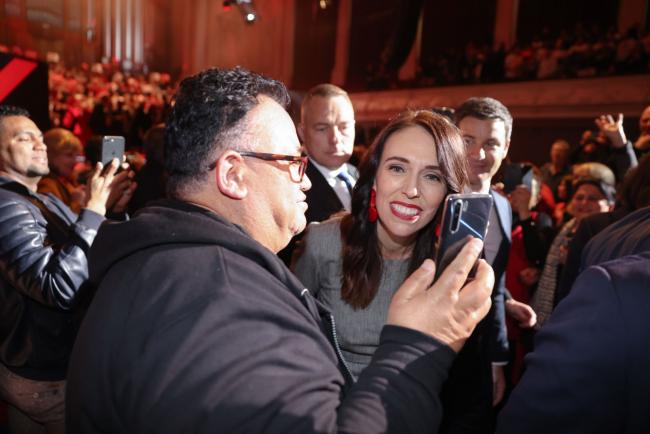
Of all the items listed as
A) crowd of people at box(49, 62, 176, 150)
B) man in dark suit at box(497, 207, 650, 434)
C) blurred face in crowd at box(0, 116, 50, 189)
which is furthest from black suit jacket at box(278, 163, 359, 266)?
crowd of people at box(49, 62, 176, 150)

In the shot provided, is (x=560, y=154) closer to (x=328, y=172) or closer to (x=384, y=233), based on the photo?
(x=328, y=172)

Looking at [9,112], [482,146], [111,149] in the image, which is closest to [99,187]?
[111,149]

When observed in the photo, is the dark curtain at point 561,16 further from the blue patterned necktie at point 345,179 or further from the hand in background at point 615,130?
the blue patterned necktie at point 345,179

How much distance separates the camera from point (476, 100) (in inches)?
92.0

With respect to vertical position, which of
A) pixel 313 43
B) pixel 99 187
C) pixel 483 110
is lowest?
pixel 99 187

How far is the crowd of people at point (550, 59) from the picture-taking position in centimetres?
841

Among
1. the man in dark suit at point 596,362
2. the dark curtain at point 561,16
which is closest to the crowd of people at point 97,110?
the dark curtain at point 561,16

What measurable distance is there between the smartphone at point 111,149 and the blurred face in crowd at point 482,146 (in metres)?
1.59

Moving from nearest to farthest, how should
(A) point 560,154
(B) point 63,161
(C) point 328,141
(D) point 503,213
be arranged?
(D) point 503,213, (C) point 328,141, (B) point 63,161, (A) point 560,154

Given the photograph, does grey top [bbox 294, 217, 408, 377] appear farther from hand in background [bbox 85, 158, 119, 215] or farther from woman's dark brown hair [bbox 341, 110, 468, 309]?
hand in background [bbox 85, 158, 119, 215]

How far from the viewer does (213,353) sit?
72cm

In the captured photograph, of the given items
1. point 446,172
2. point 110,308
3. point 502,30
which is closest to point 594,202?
point 446,172

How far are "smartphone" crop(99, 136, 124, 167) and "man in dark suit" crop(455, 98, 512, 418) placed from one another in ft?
5.23

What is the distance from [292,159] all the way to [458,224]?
1.20ft
